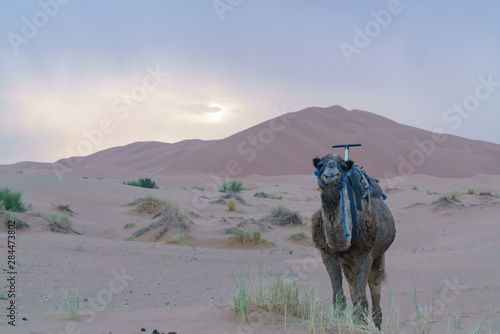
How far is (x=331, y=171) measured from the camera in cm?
468

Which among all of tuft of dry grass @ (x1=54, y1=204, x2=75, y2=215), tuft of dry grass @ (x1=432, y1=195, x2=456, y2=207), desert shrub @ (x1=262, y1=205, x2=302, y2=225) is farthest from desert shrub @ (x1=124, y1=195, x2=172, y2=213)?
tuft of dry grass @ (x1=432, y1=195, x2=456, y2=207)

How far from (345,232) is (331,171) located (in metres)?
0.61

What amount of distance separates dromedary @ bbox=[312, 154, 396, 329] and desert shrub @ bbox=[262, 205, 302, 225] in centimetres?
1363

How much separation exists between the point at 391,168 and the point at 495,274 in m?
57.2

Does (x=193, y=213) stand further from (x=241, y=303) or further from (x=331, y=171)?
(x=331, y=171)

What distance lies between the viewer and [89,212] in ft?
68.6

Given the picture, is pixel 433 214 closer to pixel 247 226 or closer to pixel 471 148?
pixel 247 226

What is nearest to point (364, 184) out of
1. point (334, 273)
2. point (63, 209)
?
point (334, 273)

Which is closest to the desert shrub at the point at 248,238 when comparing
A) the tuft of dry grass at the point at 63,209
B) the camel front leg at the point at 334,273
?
the tuft of dry grass at the point at 63,209

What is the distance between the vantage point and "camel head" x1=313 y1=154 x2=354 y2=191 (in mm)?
4645

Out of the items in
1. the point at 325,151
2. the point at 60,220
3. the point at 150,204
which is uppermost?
the point at 325,151

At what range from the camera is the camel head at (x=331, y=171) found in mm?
4645

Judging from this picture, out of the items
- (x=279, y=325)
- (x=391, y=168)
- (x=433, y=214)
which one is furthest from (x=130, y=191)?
(x=391, y=168)

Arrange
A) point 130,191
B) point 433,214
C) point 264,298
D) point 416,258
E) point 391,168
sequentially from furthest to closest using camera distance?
point 391,168, point 130,191, point 433,214, point 416,258, point 264,298
